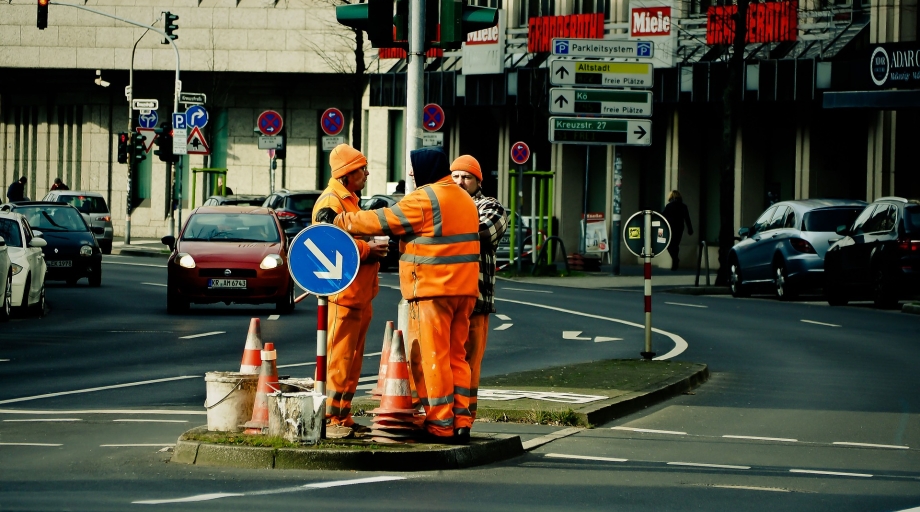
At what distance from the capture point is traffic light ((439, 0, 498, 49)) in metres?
12.4

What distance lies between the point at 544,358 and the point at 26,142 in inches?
2055

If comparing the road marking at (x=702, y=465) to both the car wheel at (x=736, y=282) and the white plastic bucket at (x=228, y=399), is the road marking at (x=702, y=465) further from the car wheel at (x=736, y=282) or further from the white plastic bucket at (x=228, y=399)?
the car wheel at (x=736, y=282)

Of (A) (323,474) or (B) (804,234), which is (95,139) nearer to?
(B) (804,234)

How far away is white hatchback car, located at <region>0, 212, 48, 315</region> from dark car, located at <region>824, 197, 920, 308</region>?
12000mm

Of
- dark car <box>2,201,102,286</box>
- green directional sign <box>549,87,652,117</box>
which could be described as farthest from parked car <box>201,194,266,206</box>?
green directional sign <box>549,87,652,117</box>

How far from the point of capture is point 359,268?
407 inches

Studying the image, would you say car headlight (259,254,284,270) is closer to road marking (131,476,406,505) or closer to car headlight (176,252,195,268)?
car headlight (176,252,195,268)

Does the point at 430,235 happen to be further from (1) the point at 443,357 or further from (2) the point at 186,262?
(2) the point at 186,262

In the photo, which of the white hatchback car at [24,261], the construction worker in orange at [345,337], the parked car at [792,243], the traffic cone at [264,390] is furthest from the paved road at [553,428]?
the parked car at [792,243]

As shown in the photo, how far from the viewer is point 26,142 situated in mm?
66875

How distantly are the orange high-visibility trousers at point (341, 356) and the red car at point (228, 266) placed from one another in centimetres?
1303

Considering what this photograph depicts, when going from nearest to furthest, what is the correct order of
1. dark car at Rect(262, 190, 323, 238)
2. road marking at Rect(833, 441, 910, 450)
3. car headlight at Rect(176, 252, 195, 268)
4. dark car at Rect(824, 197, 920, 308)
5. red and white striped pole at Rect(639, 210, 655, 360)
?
1. road marking at Rect(833, 441, 910, 450)
2. red and white striped pole at Rect(639, 210, 655, 360)
3. car headlight at Rect(176, 252, 195, 268)
4. dark car at Rect(824, 197, 920, 308)
5. dark car at Rect(262, 190, 323, 238)

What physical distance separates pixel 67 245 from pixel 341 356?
69.1 feet

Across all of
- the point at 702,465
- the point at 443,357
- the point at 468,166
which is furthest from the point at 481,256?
the point at 702,465
